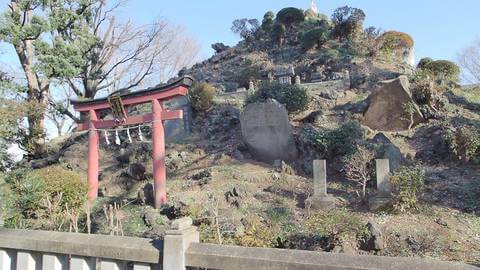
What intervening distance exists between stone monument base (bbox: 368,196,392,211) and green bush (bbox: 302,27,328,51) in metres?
18.0

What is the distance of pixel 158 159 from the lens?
1053cm

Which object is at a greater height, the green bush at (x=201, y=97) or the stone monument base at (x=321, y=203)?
the green bush at (x=201, y=97)

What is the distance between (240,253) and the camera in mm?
2592

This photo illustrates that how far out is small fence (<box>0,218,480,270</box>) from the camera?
229 cm

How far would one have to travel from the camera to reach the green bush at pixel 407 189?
8.54 m

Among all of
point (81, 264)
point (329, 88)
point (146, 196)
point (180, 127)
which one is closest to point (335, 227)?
point (81, 264)

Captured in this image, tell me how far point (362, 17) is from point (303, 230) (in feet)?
70.1

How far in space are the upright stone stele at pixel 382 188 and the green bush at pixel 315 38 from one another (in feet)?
56.6

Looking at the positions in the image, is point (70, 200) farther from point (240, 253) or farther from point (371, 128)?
point (371, 128)

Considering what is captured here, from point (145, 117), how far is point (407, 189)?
7.16m

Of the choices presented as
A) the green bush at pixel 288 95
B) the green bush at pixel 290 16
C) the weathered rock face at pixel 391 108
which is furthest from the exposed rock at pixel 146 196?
the green bush at pixel 290 16

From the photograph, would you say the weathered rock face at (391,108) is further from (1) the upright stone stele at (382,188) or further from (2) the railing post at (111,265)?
(2) the railing post at (111,265)

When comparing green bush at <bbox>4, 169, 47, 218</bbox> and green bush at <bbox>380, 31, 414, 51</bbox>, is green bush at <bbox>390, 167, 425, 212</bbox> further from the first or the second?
green bush at <bbox>380, 31, 414, 51</bbox>

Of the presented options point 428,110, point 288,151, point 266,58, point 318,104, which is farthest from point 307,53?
point 288,151
